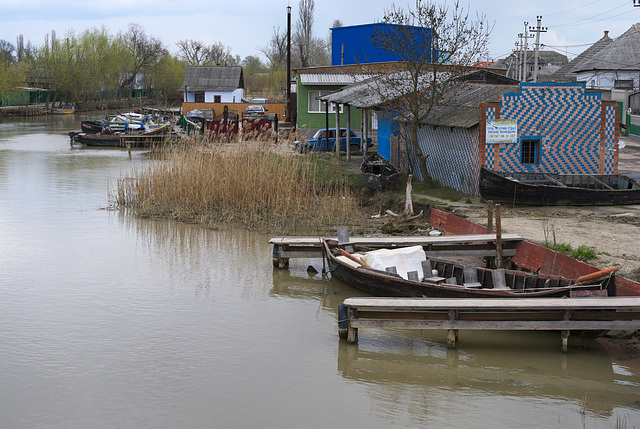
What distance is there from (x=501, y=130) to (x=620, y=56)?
116 feet

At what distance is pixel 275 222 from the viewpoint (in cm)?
1700

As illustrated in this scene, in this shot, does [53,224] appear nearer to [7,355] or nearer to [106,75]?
[7,355]

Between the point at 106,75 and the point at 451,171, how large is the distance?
2959 inches

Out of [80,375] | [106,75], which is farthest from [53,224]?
[106,75]

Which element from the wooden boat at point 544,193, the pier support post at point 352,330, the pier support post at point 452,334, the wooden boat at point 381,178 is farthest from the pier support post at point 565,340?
the wooden boat at point 381,178

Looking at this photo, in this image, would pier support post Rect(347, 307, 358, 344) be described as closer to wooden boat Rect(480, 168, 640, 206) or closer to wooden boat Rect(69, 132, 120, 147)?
wooden boat Rect(480, 168, 640, 206)

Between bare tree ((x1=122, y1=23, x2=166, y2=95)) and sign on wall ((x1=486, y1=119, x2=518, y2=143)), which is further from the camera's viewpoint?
bare tree ((x1=122, y1=23, x2=166, y2=95))

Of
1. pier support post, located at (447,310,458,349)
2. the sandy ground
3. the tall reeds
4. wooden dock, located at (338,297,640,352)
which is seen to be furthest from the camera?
the tall reeds

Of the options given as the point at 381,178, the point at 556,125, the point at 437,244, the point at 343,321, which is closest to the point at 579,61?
the point at 556,125

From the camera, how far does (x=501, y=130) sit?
17.9 meters

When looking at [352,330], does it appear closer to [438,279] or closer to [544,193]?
[438,279]

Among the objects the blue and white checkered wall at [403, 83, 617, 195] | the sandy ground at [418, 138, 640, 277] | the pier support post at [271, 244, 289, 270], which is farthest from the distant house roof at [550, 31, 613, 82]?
the pier support post at [271, 244, 289, 270]

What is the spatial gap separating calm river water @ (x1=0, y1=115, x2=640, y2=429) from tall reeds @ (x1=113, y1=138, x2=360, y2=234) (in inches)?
104

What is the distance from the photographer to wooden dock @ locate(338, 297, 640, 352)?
8906 mm
